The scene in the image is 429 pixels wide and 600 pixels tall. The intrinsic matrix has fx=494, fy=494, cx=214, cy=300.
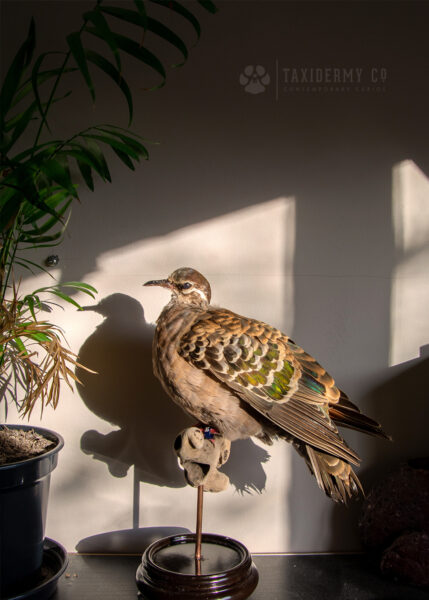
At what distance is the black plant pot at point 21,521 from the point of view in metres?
1.32

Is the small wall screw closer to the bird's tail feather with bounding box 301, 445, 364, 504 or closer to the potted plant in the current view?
the potted plant

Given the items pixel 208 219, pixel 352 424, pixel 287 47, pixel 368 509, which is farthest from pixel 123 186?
pixel 368 509

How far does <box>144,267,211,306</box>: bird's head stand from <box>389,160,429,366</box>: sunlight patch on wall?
2.43 feet

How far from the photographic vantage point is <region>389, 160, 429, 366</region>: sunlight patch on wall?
69.6 inches

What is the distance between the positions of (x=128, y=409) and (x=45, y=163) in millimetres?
888

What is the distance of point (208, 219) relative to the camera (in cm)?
173

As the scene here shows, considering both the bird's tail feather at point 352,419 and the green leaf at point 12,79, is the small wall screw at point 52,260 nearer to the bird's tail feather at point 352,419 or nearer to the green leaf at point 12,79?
the green leaf at point 12,79

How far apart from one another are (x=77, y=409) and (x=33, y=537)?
1.43 feet

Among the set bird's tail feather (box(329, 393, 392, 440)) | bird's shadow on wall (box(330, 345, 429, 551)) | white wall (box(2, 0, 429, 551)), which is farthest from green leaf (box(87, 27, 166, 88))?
bird's shadow on wall (box(330, 345, 429, 551))

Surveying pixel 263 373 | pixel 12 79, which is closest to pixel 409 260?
pixel 263 373

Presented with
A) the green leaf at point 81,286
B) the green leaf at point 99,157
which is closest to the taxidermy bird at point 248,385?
the green leaf at point 81,286

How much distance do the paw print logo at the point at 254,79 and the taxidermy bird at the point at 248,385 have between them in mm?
839

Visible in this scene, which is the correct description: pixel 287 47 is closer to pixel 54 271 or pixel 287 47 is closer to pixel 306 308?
pixel 306 308

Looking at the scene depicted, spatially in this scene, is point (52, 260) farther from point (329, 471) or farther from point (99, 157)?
point (329, 471)
